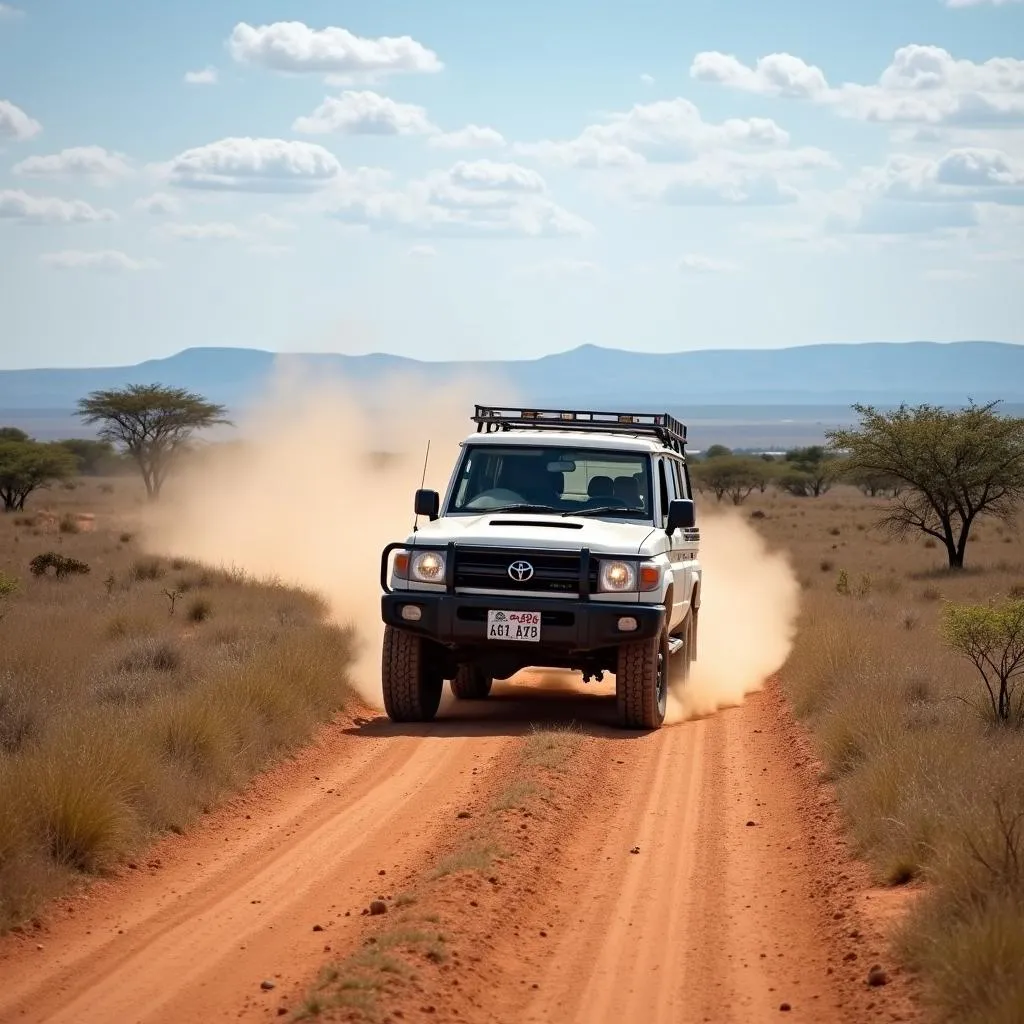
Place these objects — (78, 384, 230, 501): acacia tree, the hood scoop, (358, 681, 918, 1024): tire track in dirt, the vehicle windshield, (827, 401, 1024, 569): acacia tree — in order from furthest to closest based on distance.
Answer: (78, 384, 230, 501): acacia tree
(827, 401, 1024, 569): acacia tree
the vehicle windshield
the hood scoop
(358, 681, 918, 1024): tire track in dirt

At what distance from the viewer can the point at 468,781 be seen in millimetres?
10602

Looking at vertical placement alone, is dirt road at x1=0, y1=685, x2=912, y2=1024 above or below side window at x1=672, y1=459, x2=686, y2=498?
below

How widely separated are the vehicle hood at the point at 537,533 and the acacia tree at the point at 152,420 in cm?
5044

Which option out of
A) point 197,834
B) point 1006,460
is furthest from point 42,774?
point 1006,460

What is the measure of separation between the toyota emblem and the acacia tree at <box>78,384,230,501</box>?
5111cm

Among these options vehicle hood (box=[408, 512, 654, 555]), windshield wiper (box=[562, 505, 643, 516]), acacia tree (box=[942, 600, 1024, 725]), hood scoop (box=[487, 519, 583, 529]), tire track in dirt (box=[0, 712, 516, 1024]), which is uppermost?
windshield wiper (box=[562, 505, 643, 516])

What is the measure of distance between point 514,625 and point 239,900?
5031 mm

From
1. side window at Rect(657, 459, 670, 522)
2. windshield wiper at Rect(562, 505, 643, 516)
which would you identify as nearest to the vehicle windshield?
windshield wiper at Rect(562, 505, 643, 516)

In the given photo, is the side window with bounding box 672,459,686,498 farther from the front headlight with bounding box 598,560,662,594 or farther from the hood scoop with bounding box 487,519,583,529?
the front headlight with bounding box 598,560,662,594

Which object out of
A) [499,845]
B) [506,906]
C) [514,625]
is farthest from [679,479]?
[506,906]

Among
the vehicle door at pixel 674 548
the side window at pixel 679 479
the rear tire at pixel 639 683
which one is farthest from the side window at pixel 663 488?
the rear tire at pixel 639 683

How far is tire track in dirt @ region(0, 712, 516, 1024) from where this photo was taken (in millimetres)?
6281

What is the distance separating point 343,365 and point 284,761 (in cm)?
2570

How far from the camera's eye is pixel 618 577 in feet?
41.0
